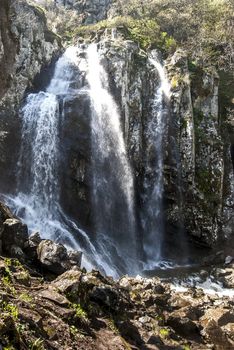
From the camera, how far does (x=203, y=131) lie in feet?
110

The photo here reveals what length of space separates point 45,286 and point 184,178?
75.2ft

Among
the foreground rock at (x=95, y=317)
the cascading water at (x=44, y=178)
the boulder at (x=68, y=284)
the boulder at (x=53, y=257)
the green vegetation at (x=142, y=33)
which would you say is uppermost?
the green vegetation at (x=142, y=33)

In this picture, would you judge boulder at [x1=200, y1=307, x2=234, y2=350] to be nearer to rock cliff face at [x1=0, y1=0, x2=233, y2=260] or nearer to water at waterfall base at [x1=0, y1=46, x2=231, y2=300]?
water at waterfall base at [x1=0, y1=46, x2=231, y2=300]

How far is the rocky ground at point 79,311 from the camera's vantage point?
7.06 meters

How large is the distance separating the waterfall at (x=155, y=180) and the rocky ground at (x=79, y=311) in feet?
49.3

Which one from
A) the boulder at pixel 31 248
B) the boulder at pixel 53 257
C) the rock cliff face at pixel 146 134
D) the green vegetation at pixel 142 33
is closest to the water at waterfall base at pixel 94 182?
the rock cliff face at pixel 146 134

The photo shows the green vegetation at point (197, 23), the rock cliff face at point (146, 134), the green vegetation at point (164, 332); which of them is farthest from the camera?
the green vegetation at point (197, 23)

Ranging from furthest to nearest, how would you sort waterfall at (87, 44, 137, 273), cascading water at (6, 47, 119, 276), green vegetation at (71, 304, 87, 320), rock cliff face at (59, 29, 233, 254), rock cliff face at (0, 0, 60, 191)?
rock cliff face at (59, 29, 233, 254) < waterfall at (87, 44, 137, 273) < rock cliff face at (0, 0, 60, 191) < cascading water at (6, 47, 119, 276) < green vegetation at (71, 304, 87, 320)

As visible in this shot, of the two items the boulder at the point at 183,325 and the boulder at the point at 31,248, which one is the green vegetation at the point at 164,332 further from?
the boulder at the point at 31,248

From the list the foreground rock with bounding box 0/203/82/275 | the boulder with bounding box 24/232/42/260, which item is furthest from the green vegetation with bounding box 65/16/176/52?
the foreground rock with bounding box 0/203/82/275

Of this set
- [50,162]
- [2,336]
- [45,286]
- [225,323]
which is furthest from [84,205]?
[2,336]

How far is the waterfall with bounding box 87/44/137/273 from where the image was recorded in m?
28.0

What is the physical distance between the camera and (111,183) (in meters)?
29.5

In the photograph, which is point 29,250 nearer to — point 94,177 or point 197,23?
point 94,177
